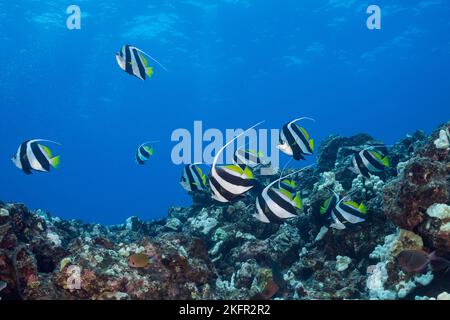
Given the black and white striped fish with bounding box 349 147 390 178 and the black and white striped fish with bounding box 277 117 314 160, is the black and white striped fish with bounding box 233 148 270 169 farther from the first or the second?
the black and white striped fish with bounding box 349 147 390 178

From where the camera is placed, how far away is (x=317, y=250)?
242 inches

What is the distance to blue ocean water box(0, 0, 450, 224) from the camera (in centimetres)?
3653

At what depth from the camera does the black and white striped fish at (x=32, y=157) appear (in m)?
5.21

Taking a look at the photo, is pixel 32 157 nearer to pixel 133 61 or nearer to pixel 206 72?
pixel 133 61

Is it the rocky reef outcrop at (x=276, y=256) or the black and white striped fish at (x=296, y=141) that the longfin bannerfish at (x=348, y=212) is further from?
the black and white striped fish at (x=296, y=141)

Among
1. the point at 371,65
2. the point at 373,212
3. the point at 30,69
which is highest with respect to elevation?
the point at 30,69

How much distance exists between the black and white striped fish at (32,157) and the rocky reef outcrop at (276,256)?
0.69m

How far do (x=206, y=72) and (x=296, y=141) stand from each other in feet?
160

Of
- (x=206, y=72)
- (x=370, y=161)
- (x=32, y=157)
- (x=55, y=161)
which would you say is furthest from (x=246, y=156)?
(x=206, y=72)

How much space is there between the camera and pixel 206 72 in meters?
52.3

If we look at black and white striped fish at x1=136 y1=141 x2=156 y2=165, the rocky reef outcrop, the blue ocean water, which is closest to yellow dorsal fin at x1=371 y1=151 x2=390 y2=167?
the rocky reef outcrop
